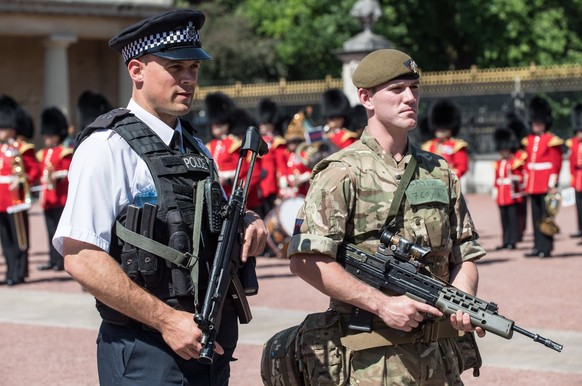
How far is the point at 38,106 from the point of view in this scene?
111ft

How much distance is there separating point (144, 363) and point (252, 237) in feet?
1.66

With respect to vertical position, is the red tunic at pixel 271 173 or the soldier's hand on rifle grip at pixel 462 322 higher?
the soldier's hand on rifle grip at pixel 462 322

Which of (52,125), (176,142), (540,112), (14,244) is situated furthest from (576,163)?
(176,142)

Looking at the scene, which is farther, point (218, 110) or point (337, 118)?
point (337, 118)

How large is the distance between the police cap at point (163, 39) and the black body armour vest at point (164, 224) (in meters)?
0.21

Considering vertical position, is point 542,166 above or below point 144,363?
below

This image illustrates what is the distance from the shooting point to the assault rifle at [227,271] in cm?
358

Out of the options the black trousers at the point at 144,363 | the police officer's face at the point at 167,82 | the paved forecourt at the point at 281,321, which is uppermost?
the police officer's face at the point at 167,82

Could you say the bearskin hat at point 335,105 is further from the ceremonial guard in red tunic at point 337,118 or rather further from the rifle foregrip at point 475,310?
the rifle foregrip at point 475,310

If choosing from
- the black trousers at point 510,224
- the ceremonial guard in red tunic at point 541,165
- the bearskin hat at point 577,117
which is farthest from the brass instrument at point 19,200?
the bearskin hat at point 577,117

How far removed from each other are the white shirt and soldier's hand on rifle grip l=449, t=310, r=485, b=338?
1076 mm

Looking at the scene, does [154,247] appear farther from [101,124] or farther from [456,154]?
[456,154]

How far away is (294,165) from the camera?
15.1 meters

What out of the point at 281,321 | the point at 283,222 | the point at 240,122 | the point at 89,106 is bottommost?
the point at 281,321
